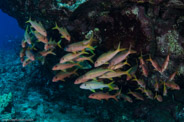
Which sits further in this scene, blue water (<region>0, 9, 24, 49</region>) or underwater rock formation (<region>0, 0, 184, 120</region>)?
blue water (<region>0, 9, 24, 49</region>)

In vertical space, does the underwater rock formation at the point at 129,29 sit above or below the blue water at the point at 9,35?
below

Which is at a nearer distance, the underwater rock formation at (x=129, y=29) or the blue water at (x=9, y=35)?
the underwater rock formation at (x=129, y=29)

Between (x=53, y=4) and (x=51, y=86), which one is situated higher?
(x=53, y=4)

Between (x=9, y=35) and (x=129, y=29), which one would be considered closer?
(x=129, y=29)

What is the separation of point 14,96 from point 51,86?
6.15 feet

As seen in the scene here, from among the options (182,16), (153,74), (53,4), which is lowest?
(153,74)

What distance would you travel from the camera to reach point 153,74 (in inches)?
233

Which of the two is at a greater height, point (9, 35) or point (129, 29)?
point (9, 35)

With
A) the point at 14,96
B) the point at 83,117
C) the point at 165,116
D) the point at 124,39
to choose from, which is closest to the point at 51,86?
the point at 14,96

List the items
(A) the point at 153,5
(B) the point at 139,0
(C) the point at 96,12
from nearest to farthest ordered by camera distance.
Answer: (B) the point at 139,0
(A) the point at 153,5
(C) the point at 96,12

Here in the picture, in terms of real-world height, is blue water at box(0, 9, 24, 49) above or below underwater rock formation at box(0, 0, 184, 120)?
above

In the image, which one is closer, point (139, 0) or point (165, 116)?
point (139, 0)

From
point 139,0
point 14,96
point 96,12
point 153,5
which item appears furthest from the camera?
point 14,96

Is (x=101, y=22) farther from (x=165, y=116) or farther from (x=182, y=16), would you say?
(x=165, y=116)
